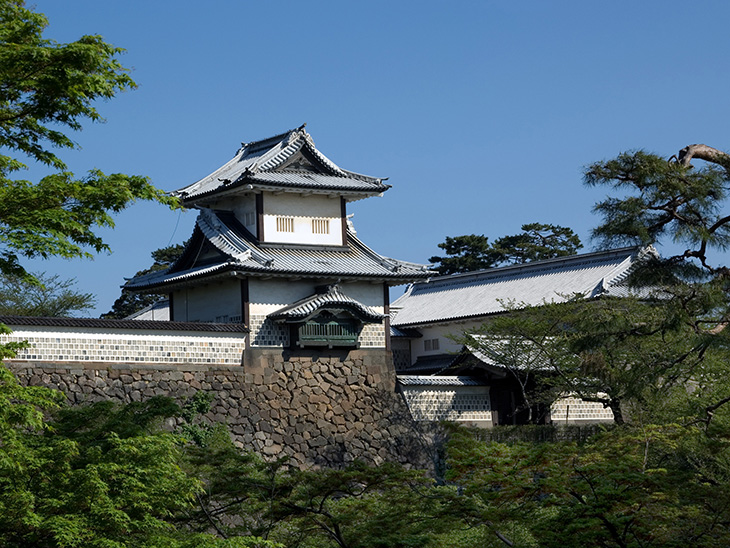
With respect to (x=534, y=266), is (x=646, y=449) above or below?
below

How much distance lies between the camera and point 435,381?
25.8m

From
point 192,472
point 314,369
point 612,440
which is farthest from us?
point 314,369

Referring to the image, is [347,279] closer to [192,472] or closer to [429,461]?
[429,461]

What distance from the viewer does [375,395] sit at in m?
25.1

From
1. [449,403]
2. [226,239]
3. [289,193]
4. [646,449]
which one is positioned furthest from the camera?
[449,403]

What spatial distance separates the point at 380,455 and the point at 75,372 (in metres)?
7.94

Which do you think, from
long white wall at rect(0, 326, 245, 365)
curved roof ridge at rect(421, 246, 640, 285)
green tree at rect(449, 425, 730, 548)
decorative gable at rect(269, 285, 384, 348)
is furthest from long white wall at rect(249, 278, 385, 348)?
green tree at rect(449, 425, 730, 548)

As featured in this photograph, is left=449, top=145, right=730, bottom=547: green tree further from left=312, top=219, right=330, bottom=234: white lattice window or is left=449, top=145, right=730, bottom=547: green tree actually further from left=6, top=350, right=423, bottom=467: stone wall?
left=312, top=219, right=330, bottom=234: white lattice window

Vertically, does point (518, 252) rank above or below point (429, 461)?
above

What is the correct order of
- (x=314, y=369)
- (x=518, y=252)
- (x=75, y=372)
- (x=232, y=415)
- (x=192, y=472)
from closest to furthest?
1. (x=192, y=472)
2. (x=75, y=372)
3. (x=232, y=415)
4. (x=314, y=369)
5. (x=518, y=252)

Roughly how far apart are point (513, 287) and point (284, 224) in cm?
1177

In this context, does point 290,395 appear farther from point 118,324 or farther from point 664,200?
point 664,200

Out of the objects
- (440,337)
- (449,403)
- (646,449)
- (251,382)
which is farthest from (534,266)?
(646,449)

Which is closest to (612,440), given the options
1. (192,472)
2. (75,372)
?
(192,472)
